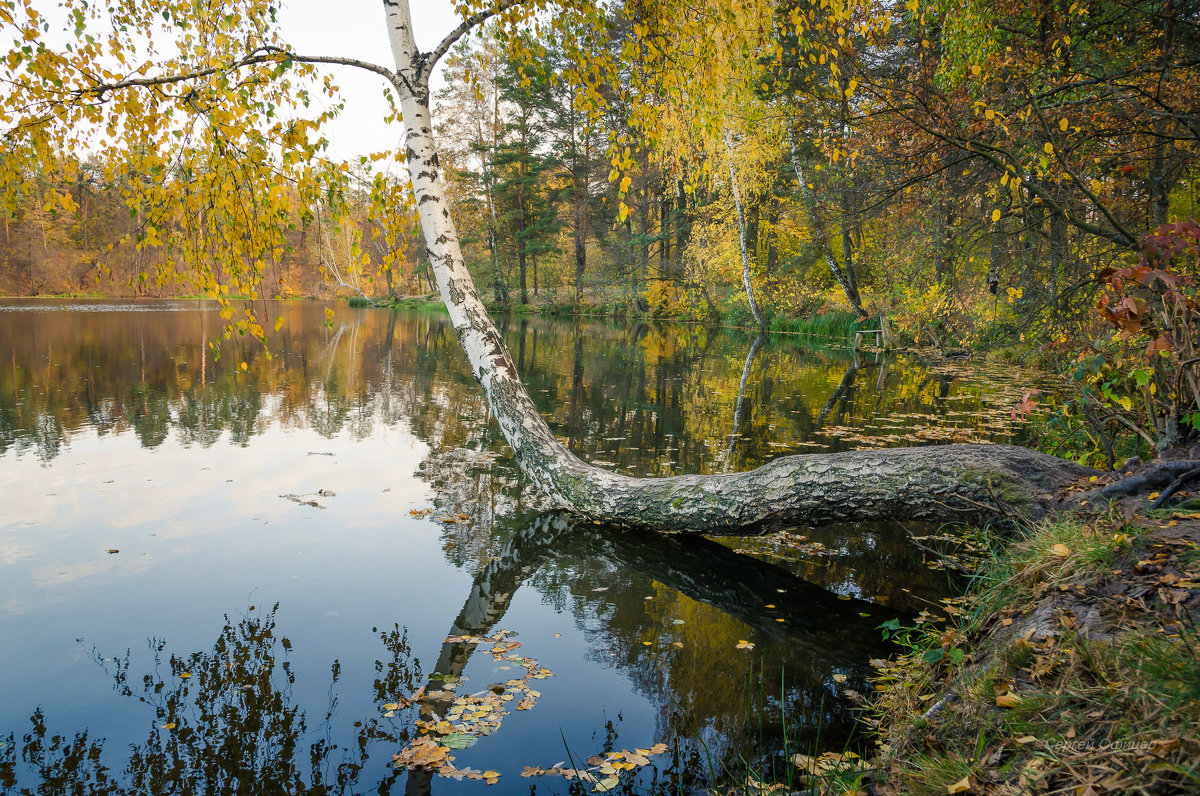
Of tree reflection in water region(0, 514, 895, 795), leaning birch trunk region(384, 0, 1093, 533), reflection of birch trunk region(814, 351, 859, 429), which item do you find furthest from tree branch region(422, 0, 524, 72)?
reflection of birch trunk region(814, 351, 859, 429)

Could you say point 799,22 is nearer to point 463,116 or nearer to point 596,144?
point 596,144

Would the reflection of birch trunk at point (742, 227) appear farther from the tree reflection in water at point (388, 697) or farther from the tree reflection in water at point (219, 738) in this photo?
the tree reflection in water at point (219, 738)

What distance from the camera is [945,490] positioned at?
166 inches

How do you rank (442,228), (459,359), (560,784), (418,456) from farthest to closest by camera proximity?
(459,359) → (418,456) → (442,228) → (560,784)

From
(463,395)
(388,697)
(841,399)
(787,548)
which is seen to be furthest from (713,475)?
(463,395)

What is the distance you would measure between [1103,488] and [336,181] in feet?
16.5

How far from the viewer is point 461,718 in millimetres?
2840

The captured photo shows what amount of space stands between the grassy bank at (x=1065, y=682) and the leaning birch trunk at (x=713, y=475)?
91cm

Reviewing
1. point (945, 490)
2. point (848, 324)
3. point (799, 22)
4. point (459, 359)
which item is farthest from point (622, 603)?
point (848, 324)

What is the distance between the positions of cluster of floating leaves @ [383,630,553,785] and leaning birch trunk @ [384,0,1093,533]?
1.98m

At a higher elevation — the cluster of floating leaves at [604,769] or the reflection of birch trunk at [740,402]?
the reflection of birch trunk at [740,402]

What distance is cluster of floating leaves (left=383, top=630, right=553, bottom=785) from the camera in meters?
2.57

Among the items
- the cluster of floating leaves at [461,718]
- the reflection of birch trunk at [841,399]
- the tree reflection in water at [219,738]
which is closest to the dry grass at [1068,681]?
the cluster of floating leaves at [461,718]

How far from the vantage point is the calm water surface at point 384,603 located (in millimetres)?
2674
